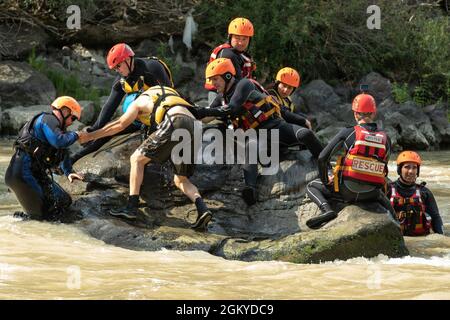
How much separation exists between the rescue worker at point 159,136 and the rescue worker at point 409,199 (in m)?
2.25

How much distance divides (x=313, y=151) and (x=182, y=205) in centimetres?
143

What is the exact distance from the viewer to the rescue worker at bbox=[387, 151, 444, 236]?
8586mm

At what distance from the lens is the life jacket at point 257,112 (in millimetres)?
8086

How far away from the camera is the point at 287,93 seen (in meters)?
8.94

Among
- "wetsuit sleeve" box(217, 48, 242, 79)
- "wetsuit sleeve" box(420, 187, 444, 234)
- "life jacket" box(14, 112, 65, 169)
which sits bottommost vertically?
"wetsuit sleeve" box(420, 187, 444, 234)

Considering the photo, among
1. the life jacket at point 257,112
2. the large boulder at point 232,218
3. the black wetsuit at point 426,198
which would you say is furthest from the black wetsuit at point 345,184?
the black wetsuit at point 426,198

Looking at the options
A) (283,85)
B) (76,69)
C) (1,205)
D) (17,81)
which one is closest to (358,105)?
(283,85)

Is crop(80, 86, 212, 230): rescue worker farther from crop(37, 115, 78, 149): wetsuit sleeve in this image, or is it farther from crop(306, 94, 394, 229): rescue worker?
crop(306, 94, 394, 229): rescue worker

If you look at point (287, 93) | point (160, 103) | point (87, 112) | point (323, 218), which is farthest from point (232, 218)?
point (87, 112)

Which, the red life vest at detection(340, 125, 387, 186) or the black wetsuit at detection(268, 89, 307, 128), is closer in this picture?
the red life vest at detection(340, 125, 387, 186)

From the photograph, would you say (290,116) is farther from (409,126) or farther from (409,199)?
(409,126)

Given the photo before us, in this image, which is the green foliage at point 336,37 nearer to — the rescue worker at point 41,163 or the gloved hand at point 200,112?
the gloved hand at point 200,112

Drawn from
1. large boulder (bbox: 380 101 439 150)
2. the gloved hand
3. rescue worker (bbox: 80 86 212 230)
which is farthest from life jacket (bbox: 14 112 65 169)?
large boulder (bbox: 380 101 439 150)

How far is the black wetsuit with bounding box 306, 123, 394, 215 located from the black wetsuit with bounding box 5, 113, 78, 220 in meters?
2.43
